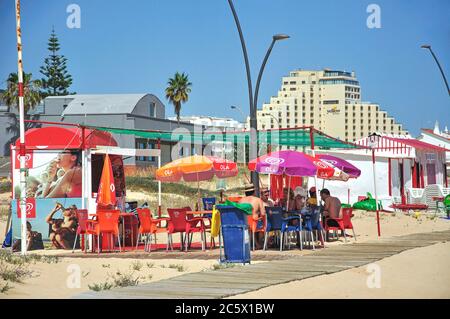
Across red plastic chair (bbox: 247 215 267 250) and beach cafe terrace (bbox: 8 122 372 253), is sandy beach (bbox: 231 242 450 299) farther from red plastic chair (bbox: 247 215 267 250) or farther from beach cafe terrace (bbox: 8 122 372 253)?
beach cafe terrace (bbox: 8 122 372 253)

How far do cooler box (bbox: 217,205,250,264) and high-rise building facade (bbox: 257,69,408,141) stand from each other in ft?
470

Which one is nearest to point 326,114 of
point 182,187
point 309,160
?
point 182,187

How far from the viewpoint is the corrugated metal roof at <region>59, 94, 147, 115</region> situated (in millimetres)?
55188

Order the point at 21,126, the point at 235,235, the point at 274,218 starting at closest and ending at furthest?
the point at 235,235, the point at 21,126, the point at 274,218

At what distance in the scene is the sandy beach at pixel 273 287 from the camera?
9.88 m

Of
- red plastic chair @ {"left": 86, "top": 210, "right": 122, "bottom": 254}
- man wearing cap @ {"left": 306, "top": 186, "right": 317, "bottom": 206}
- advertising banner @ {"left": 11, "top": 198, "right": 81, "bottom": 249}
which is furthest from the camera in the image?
man wearing cap @ {"left": 306, "top": 186, "right": 317, "bottom": 206}

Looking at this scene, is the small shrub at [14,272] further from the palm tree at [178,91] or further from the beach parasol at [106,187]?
the palm tree at [178,91]

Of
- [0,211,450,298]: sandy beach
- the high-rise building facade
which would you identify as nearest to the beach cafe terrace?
[0,211,450,298]: sandy beach

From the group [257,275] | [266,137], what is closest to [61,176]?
[266,137]

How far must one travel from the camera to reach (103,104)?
186 ft

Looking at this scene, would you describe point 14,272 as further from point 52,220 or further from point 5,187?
point 5,187

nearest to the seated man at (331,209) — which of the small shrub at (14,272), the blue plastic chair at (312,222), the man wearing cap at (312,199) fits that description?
the blue plastic chair at (312,222)

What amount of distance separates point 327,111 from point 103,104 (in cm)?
11176
